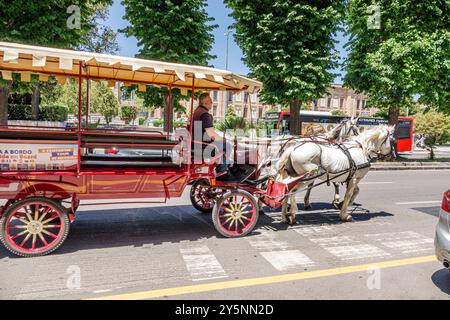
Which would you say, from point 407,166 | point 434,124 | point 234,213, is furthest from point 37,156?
point 434,124

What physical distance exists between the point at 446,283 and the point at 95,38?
31685 millimetres

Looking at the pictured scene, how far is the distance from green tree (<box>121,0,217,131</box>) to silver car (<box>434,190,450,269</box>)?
16169mm

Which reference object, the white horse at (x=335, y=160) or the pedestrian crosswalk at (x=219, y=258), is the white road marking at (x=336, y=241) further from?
the white horse at (x=335, y=160)

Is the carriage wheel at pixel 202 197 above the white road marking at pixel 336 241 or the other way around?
above

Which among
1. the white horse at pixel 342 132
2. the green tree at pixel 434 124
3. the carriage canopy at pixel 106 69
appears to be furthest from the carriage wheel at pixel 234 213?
the green tree at pixel 434 124

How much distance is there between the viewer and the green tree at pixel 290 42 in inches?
691

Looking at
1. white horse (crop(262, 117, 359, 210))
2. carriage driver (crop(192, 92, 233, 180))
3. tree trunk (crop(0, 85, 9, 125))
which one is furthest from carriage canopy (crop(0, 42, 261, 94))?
tree trunk (crop(0, 85, 9, 125))

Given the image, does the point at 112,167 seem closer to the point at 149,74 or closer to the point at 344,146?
the point at 149,74

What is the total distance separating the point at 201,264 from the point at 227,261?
38 centimetres

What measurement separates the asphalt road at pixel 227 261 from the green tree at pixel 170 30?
44.2 feet

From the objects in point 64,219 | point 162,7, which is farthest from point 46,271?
point 162,7

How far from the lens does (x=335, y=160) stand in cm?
709

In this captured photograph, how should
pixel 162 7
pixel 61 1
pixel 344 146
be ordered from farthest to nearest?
pixel 162 7, pixel 61 1, pixel 344 146

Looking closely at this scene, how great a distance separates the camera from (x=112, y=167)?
5648 mm
